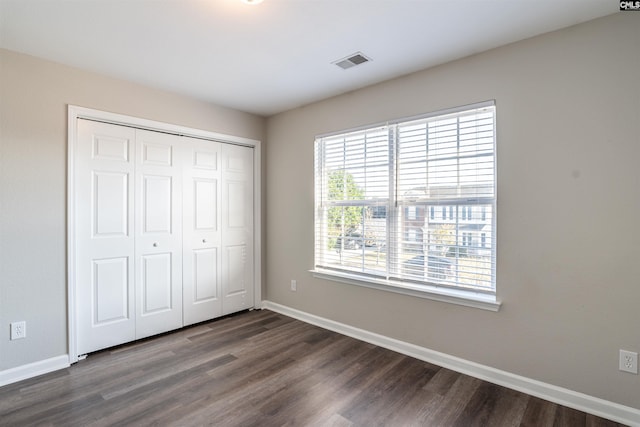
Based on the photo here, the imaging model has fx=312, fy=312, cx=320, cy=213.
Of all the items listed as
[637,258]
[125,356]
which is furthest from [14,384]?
[637,258]

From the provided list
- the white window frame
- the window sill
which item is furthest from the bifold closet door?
the window sill

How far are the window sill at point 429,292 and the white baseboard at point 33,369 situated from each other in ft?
7.97

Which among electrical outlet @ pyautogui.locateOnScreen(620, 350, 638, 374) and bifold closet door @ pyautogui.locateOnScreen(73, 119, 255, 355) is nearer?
electrical outlet @ pyautogui.locateOnScreen(620, 350, 638, 374)

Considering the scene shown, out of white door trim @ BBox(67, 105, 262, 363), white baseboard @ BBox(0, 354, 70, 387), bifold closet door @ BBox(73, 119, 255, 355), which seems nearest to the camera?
white baseboard @ BBox(0, 354, 70, 387)

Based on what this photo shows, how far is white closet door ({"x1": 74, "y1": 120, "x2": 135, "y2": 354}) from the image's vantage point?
2.71m

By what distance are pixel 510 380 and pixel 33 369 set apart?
361 cm

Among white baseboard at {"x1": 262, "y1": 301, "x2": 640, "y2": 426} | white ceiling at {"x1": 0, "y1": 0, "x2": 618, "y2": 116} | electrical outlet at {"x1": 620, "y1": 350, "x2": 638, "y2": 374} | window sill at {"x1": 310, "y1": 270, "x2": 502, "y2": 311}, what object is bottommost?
white baseboard at {"x1": 262, "y1": 301, "x2": 640, "y2": 426}

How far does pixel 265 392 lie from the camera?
2215 mm

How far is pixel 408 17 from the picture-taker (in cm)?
196

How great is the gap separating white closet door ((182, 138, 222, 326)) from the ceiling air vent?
180cm

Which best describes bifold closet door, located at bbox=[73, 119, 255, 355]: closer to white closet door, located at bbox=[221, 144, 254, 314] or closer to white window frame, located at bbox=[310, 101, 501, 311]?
white closet door, located at bbox=[221, 144, 254, 314]

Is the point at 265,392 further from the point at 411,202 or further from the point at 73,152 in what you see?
the point at 73,152

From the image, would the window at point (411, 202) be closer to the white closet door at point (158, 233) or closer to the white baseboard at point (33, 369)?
the white closet door at point (158, 233)

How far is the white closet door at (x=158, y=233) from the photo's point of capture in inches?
121
